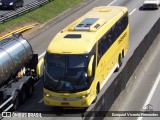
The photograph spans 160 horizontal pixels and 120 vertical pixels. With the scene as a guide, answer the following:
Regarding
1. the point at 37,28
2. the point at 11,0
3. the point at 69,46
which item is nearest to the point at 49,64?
the point at 69,46

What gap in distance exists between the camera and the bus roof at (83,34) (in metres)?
21.0

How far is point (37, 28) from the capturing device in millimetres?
40500

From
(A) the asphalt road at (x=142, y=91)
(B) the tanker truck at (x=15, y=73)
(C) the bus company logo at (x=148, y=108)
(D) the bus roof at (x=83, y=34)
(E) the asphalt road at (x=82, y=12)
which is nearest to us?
(D) the bus roof at (x=83, y=34)

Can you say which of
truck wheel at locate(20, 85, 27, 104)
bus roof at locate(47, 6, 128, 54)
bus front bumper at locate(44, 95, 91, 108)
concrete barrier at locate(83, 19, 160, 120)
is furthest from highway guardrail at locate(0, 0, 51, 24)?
bus front bumper at locate(44, 95, 91, 108)

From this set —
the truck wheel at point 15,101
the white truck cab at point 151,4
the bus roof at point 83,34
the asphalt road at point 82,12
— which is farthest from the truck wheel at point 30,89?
the white truck cab at point 151,4

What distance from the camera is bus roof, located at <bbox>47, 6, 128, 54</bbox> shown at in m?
21.0

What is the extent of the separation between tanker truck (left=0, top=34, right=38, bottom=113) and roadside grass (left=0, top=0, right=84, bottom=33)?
14207mm

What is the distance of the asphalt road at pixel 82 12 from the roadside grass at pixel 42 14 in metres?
1.66

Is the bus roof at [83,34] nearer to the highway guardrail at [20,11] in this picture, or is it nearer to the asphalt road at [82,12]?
the asphalt road at [82,12]

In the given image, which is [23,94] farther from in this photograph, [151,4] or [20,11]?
[151,4]

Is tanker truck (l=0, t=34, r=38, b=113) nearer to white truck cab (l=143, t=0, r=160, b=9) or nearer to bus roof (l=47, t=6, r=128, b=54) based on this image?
bus roof (l=47, t=6, r=128, b=54)

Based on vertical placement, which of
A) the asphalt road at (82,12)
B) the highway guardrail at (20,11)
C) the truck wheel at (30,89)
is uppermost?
the truck wheel at (30,89)

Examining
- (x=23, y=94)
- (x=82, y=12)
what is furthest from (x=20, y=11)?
(x=23, y=94)

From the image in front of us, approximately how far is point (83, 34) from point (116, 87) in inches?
141
